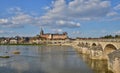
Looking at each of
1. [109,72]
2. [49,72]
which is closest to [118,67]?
[109,72]

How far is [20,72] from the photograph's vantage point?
34.2m

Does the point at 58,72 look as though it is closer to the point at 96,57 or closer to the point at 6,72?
the point at 6,72

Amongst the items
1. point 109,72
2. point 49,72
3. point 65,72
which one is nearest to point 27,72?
point 49,72

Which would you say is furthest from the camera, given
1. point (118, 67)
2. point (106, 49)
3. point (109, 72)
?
point (106, 49)

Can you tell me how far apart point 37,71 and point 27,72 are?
176 centimetres

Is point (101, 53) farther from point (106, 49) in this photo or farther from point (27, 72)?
point (27, 72)

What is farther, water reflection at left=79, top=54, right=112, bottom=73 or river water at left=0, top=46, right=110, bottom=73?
river water at left=0, top=46, right=110, bottom=73

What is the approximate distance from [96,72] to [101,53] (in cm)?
1717

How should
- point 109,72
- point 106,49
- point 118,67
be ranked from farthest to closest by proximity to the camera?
point 106,49, point 109,72, point 118,67

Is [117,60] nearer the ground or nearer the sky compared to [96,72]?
nearer the sky

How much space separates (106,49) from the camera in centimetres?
5125

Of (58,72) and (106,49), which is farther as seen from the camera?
(106,49)

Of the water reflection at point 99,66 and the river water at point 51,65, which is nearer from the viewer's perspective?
the water reflection at point 99,66

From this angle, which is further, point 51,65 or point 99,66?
point 51,65
